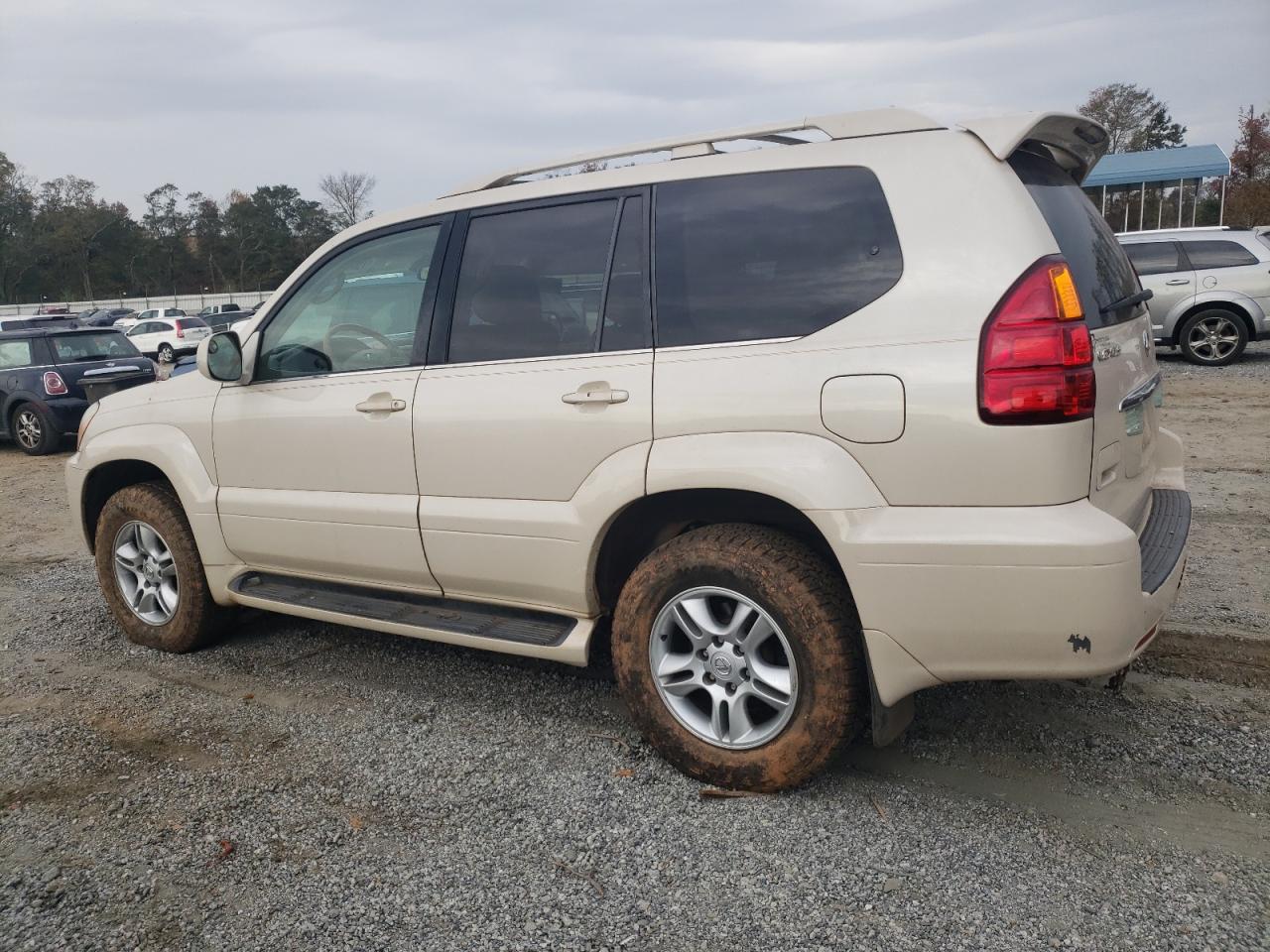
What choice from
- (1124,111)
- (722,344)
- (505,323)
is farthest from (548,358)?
(1124,111)

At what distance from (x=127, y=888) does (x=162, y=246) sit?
73.8 metres

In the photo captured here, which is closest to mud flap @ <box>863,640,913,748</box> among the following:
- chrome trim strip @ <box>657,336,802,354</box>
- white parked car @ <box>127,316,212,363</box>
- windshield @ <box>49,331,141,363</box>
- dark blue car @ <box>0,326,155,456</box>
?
chrome trim strip @ <box>657,336,802,354</box>

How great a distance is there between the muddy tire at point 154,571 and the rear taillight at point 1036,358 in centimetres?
361

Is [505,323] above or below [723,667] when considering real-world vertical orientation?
above

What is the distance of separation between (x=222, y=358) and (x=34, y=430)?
1047 cm

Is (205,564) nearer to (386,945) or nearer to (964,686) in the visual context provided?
(386,945)

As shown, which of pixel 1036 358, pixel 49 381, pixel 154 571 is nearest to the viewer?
pixel 1036 358

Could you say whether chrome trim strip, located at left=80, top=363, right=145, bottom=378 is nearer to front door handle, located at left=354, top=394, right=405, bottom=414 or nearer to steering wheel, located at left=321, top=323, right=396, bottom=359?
steering wheel, located at left=321, top=323, right=396, bottom=359

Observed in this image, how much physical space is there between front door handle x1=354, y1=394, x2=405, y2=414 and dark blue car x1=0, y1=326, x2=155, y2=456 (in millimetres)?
10164

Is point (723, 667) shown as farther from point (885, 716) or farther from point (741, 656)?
point (885, 716)

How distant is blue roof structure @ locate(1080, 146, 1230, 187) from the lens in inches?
A: 1166

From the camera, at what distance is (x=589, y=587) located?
3.40 meters

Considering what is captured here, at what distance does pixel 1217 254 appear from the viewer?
1327 centimetres

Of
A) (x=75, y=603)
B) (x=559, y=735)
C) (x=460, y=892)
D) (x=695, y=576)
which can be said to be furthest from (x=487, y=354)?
(x=75, y=603)
